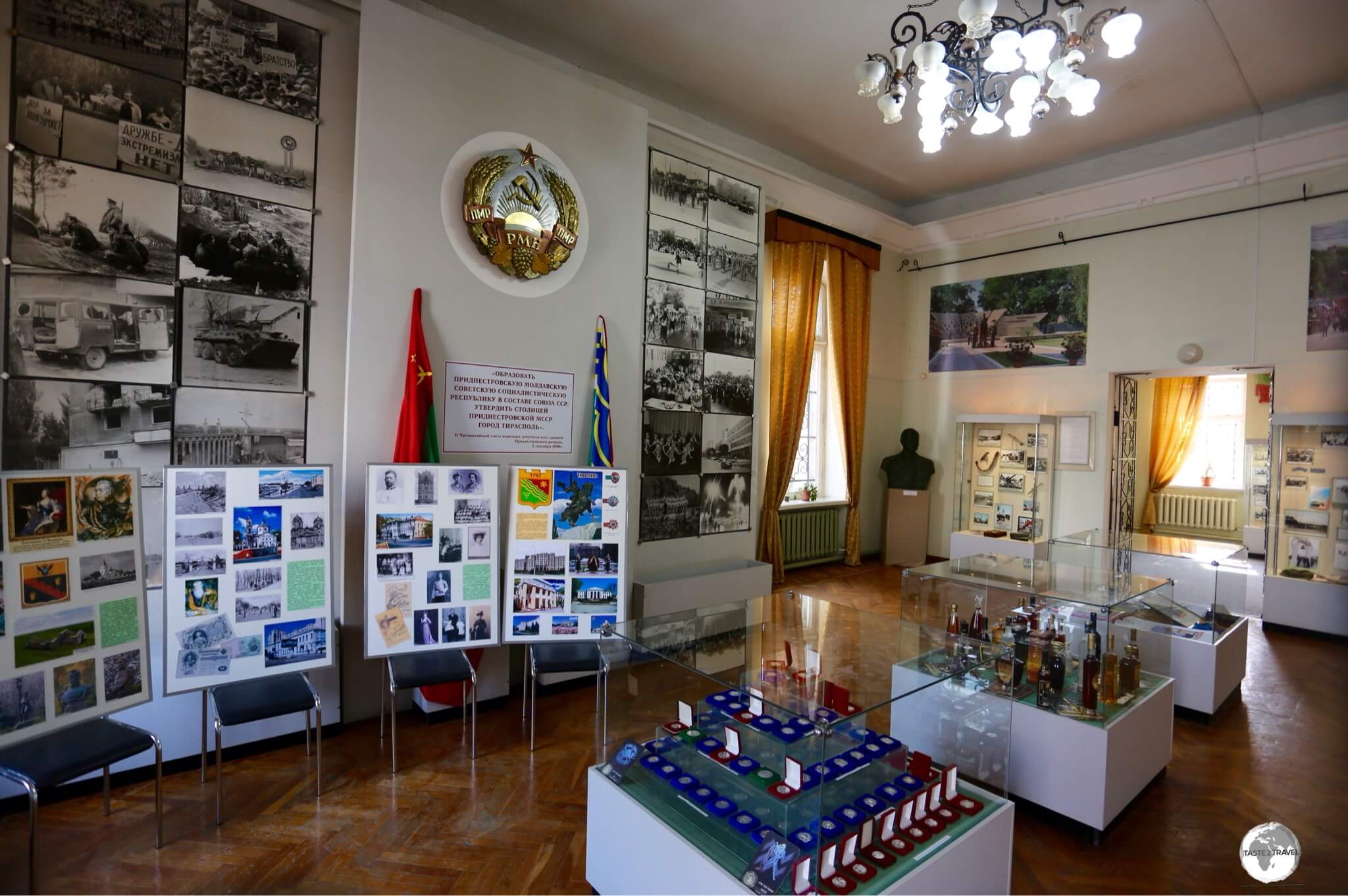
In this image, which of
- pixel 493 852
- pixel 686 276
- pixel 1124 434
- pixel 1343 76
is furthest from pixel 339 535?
pixel 1343 76

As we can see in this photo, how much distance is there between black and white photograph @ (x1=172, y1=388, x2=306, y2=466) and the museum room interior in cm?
2

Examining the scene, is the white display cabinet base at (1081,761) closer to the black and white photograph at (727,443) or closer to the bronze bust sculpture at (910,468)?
the black and white photograph at (727,443)

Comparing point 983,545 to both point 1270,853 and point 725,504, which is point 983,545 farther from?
point 1270,853

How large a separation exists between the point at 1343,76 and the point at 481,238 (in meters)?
7.46

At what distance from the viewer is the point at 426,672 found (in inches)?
138

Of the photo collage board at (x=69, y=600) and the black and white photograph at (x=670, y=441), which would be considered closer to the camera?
the photo collage board at (x=69, y=600)

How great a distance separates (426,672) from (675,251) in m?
3.89

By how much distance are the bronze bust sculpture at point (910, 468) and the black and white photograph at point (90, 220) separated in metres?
8.01

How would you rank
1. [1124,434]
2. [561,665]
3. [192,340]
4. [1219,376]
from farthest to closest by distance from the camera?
[1219,376] < [1124,434] < [561,665] < [192,340]

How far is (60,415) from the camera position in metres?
3.13

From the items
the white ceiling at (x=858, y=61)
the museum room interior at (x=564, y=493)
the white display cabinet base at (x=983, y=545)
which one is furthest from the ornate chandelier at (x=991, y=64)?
the white display cabinet base at (x=983, y=545)

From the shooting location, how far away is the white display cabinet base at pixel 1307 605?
19.2 ft

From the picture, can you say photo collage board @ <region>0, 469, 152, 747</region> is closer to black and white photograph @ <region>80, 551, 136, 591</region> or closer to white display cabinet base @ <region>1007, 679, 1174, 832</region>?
black and white photograph @ <region>80, 551, 136, 591</region>

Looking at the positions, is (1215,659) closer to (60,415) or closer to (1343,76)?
(1343,76)
